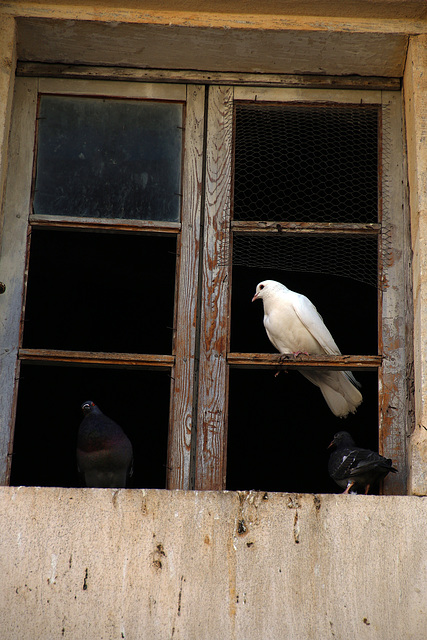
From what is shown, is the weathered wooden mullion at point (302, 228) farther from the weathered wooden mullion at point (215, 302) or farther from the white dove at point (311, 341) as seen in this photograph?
the white dove at point (311, 341)

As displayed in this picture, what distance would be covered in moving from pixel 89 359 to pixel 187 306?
16.4 inches

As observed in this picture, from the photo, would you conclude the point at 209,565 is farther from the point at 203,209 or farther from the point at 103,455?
the point at 203,209

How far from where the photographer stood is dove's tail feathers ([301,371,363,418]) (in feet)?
12.7

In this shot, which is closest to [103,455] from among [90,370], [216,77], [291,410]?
[216,77]

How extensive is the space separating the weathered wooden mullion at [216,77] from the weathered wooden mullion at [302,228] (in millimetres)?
592

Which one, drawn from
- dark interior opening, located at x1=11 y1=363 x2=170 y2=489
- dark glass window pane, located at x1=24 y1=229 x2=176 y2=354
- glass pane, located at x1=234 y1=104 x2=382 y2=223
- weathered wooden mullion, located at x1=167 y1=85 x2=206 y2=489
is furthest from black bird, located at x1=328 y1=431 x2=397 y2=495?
dark interior opening, located at x1=11 y1=363 x2=170 y2=489

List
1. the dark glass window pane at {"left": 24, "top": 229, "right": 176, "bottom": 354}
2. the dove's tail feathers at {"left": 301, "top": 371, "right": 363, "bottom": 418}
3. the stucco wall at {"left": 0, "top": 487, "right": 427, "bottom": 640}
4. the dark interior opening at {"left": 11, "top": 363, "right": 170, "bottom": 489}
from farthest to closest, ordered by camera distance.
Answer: the dark interior opening at {"left": 11, "top": 363, "right": 170, "bottom": 489}
the dark glass window pane at {"left": 24, "top": 229, "right": 176, "bottom": 354}
the dove's tail feathers at {"left": 301, "top": 371, "right": 363, "bottom": 418}
the stucco wall at {"left": 0, "top": 487, "right": 427, "bottom": 640}

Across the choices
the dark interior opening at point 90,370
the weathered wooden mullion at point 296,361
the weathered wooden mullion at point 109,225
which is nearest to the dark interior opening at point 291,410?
the dark interior opening at point 90,370

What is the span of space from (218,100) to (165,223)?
574mm

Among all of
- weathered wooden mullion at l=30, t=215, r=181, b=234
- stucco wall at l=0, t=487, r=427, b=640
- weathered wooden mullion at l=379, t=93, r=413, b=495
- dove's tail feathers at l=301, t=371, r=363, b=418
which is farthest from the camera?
dove's tail feathers at l=301, t=371, r=363, b=418

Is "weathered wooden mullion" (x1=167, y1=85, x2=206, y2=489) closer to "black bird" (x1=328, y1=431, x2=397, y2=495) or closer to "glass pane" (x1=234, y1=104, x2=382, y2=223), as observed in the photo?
"glass pane" (x1=234, y1=104, x2=382, y2=223)

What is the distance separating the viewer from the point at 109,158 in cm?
352

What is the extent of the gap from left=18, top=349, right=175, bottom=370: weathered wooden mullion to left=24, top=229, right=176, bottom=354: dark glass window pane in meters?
1.64

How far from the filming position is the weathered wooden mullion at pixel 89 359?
10.2 ft
